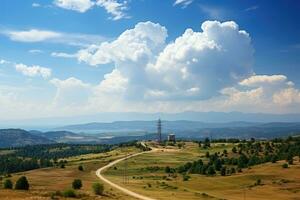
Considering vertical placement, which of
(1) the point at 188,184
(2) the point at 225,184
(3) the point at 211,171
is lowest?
(2) the point at 225,184

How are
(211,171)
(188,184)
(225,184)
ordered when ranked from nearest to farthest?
(188,184)
(225,184)
(211,171)

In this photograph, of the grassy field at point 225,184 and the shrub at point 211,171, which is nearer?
the grassy field at point 225,184

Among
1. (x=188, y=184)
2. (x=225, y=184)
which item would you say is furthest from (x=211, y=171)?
(x=188, y=184)

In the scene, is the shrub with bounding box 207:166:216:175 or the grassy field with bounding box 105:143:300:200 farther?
the shrub with bounding box 207:166:216:175

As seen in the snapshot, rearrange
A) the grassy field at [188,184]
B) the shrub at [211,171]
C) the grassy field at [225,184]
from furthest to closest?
the shrub at [211,171], the grassy field at [225,184], the grassy field at [188,184]

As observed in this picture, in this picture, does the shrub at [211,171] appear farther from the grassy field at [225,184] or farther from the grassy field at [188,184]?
the grassy field at [225,184]

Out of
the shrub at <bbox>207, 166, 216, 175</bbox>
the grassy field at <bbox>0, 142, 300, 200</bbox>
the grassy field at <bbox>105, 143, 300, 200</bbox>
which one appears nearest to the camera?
the grassy field at <bbox>0, 142, 300, 200</bbox>

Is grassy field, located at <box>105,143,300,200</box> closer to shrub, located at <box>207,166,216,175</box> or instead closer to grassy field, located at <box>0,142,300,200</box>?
grassy field, located at <box>0,142,300,200</box>

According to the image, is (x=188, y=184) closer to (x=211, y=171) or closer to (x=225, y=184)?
(x=225, y=184)

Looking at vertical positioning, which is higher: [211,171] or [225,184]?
[211,171]

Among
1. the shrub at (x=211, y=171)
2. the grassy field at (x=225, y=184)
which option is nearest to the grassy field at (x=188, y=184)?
the grassy field at (x=225, y=184)

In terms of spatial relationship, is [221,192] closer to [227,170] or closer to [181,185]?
[181,185]

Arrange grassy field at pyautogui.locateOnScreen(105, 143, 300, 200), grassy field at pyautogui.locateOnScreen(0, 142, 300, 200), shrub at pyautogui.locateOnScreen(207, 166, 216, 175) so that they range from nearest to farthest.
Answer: grassy field at pyautogui.locateOnScreen(0, 142, 300, 200) → grassy field at pyautogui.locateOnScreen(105, 143, 300, 200) → shrub at pyautogui.locateOnScreen(207, 166, 216, 175)

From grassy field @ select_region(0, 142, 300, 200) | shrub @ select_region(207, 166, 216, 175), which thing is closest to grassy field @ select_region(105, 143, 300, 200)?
grassy field @ select_region(0, 142, 300, 200)
